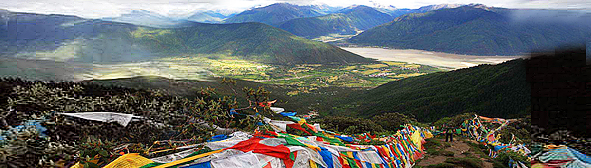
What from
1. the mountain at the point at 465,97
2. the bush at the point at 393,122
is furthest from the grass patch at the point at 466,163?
the mountain at the point at 465,97

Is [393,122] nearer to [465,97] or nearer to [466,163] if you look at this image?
[466,163]

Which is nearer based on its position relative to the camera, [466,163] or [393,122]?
[466,163]

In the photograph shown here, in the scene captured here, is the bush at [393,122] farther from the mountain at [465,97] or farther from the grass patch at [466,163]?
the mountain at [465,97]

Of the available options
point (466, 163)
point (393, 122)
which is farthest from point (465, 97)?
point (466, 163)

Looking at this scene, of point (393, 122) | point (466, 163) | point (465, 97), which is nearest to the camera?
point (466, 163)

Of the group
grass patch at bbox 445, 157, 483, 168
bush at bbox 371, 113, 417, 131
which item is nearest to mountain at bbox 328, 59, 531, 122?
bush at bbox 371, 113, 417, 131

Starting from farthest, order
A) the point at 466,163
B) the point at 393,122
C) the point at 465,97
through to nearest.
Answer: the point at 465,97
the point at 393,122
the point at 466,163

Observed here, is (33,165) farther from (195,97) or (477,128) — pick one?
(477,128)

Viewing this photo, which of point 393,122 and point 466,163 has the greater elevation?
point 466,163

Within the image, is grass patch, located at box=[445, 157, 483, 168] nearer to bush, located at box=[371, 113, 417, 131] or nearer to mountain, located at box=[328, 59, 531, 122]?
bush, located at box=[371, 113, 417, 131]
